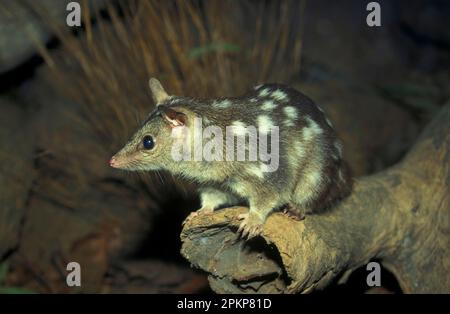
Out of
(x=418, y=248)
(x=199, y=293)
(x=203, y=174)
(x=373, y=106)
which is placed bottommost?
(x=199, y=293)

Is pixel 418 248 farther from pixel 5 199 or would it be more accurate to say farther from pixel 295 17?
pixel 295 17

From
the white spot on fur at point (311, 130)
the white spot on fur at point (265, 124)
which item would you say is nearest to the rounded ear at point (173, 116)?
the white spot on fur at point (265, 124)

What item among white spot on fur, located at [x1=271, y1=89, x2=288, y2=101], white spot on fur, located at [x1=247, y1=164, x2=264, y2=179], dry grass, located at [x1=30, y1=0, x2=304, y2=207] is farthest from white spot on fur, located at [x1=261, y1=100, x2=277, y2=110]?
dry grass, located at [x1=30, y1=0, x2=304, y2=207]

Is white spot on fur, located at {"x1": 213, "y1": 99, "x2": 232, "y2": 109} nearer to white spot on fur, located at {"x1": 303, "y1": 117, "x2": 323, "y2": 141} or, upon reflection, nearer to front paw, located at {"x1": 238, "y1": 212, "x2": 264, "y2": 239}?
white spot on fur, located at {"x1": 303, "y1": 117, "x2": 323, "y2": 141}

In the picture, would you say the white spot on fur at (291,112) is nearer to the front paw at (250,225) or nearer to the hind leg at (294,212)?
the hind leg at (294,212)

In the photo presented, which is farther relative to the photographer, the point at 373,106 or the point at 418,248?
the point at 373,106

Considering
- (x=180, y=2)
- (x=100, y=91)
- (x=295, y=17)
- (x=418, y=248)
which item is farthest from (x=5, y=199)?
(x=295, y=17)

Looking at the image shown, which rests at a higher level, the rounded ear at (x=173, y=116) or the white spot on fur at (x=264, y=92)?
the white spot on fur at (x=264, y=92)
